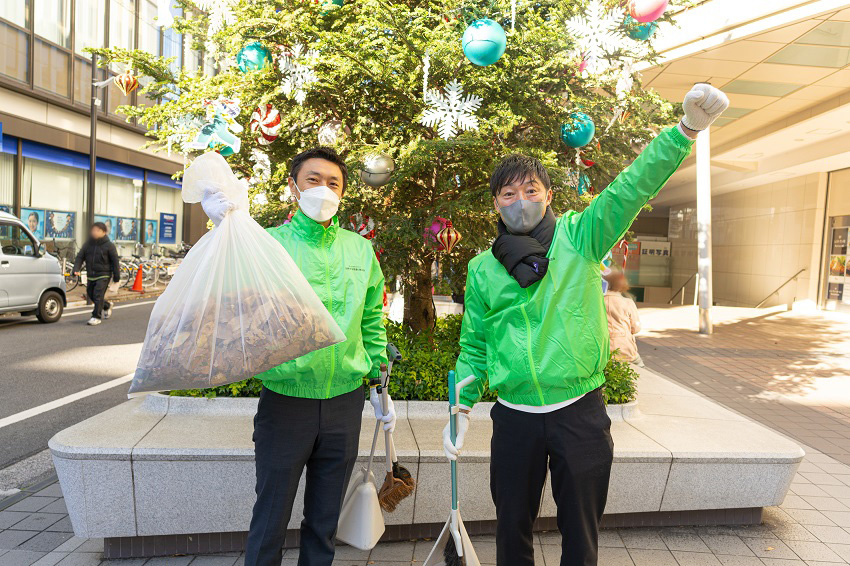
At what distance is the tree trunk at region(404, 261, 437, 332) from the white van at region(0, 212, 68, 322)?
7621mm

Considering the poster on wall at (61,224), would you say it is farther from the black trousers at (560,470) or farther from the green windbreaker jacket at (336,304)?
the black trousers at (560,470)

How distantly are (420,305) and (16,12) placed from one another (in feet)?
57.2

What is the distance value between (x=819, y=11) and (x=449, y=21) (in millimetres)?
6582

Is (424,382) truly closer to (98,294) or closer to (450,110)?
(450,110)

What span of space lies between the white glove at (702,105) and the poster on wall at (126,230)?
968 inches

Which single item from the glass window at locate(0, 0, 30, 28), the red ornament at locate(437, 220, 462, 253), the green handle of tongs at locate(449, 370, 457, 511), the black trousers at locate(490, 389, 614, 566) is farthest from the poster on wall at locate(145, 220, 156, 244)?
the black trousers at locate(490, 389, 614, 566)

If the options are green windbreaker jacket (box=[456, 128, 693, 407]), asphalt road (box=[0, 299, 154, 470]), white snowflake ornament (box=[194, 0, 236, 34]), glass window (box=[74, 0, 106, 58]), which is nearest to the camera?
green windbreaker jacket (box=[456, 128, 693, 407])

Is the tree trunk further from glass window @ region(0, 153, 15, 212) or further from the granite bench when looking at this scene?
glass window @ region(0, 153, 15, 212)

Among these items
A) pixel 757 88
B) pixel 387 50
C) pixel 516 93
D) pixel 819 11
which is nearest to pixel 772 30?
pixel 819 11

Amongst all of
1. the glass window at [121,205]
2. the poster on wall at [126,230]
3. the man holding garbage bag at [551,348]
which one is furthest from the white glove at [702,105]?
the poster on wall at [126,230]

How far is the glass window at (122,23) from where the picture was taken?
21125 millimetres

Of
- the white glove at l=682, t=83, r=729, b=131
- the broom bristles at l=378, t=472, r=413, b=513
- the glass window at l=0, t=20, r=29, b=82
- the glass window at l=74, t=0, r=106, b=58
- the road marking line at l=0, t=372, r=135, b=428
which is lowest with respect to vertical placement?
the road marking line at l=0, t=372, r=135, b=428

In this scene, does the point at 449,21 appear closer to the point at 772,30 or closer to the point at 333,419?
the point at 333,419

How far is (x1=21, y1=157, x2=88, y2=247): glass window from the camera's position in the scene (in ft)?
60.7
